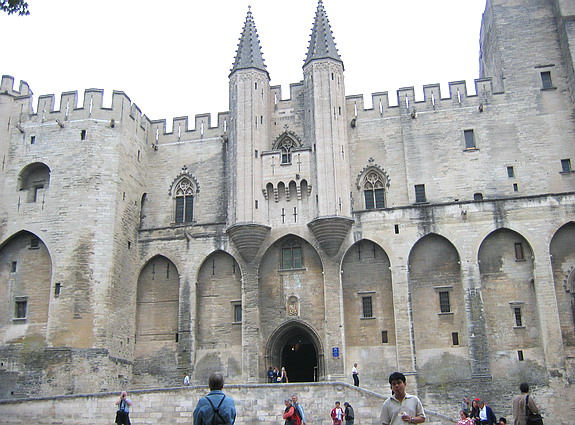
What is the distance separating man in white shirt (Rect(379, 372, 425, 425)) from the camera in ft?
25.2

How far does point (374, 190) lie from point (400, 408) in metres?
25.9

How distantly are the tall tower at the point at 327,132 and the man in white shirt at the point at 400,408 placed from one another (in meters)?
22.6

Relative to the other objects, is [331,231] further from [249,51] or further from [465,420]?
[465,420]

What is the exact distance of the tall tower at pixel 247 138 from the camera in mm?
31094

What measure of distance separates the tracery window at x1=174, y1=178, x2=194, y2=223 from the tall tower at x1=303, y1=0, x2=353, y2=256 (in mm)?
6481

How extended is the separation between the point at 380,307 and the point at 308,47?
43.1 feet

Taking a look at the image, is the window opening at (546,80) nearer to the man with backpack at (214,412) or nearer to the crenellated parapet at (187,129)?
the crenellated parapet at (187,129)

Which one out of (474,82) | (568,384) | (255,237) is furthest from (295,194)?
(568,384)

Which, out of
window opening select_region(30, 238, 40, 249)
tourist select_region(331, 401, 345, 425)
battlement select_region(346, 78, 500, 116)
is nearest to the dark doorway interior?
tourist select_region(331, 401, 345, 425)

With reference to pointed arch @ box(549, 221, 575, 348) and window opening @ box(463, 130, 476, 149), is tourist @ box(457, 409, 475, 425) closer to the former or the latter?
pointed arch @ box(549, 221, 575, 348)

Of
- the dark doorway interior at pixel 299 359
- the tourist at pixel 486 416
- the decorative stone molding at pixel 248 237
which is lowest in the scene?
the tourist at pixel 486 416

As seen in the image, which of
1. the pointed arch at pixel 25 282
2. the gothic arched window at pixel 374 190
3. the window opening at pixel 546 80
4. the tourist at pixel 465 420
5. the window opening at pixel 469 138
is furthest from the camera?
the window opening at pixel 546 80

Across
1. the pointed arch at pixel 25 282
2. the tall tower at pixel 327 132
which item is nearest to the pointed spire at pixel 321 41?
the tall tower at pixel 327 132

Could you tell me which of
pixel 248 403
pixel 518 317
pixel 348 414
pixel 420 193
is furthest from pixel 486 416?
pixel 420 193
